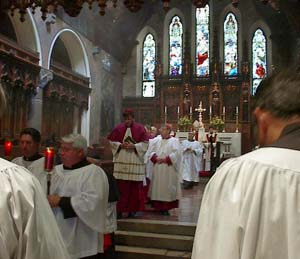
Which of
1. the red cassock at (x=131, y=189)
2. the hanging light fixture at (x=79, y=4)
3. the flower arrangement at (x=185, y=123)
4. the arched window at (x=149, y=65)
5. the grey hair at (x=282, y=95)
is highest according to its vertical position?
the arched window at (x=149, y=65)

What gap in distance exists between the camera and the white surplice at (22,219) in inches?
54.7

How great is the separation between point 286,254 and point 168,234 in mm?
5102

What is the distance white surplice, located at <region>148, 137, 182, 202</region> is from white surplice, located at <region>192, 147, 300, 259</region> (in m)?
6.37

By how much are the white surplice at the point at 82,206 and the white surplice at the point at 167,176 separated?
4.05 metres

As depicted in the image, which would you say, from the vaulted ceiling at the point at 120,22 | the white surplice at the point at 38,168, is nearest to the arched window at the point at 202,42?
the vaulted ceiling at the point at 120,22

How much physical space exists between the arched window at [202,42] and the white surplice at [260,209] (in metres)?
18.7

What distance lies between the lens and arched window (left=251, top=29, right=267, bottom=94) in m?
19.8

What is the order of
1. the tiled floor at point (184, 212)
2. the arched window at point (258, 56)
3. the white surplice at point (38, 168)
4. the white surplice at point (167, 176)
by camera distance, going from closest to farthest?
the white surplice at point (38, 168) < the tiled floor at point (184, 212) < the white surplice at point (167, 176) < the arched window at point (258, 56)

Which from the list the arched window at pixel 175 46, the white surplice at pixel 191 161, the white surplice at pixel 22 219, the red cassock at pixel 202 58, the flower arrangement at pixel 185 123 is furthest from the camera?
the arched window at pixel 175 46

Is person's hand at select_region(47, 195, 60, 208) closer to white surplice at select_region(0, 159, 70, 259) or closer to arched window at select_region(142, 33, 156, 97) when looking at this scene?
white surplice at select_region(0, 159, 70, 259)

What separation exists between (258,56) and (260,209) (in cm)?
1973

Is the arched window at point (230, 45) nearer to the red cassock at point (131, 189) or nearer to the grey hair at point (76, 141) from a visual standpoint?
the red cassock at point (131, 189)

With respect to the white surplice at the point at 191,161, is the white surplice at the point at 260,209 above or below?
above

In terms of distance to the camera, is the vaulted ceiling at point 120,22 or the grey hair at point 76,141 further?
the vaulted ceiling at point 120,22
